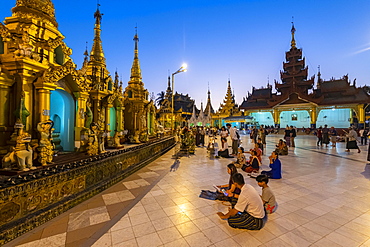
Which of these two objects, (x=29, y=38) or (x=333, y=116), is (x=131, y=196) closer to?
(x=29, y=38)

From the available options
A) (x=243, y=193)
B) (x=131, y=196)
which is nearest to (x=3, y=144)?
(x=131, y=196)

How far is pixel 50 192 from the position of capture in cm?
358

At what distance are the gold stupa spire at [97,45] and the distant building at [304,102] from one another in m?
31.4

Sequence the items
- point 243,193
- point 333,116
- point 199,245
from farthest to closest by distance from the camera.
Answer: point 333,116
point 243,193
point 199,245

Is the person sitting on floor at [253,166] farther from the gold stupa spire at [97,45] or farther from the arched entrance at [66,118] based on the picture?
the gold stupa spire at [97,45]

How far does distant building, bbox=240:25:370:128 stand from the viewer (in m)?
28.0

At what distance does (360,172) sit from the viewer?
7.11 metres

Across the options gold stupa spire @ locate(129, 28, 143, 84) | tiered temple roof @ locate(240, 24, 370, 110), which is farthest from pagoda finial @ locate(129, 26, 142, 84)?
tiered temple roof @ locate(240, 24, 370, 110)

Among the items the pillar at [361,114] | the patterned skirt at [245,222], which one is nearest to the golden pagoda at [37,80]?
the patterned skirt at [245,222]

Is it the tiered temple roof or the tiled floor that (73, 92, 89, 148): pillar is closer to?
the tiled floor

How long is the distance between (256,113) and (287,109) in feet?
20.9

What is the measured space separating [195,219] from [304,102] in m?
34.1

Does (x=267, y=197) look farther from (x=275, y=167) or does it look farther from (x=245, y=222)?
(x=275, y=167)

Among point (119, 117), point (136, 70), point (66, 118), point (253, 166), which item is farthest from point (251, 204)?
point (136, 70)
